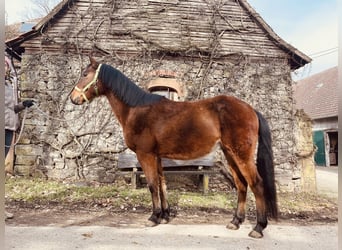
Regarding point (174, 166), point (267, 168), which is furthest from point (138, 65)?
point (267, 168)

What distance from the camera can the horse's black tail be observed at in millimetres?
2806

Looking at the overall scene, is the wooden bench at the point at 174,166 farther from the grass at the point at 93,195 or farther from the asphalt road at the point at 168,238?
the asphalt road at the point at 168,238

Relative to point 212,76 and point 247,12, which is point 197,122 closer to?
point 212,76

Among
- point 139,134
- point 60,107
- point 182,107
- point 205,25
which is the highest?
point 205,25

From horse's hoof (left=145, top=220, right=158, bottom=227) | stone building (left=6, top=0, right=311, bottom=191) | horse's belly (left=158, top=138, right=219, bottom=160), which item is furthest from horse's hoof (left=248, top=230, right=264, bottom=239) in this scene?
stone building (left=6, top=0, right=311, bottom=191)

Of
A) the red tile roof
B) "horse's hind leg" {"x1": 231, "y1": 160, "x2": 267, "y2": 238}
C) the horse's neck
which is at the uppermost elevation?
the red tile roof

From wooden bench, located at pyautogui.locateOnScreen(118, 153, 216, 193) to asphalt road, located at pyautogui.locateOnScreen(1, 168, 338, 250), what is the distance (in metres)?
2.01

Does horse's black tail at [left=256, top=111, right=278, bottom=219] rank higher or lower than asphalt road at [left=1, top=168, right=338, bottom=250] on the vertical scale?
higher

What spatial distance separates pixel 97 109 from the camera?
6.00 metres

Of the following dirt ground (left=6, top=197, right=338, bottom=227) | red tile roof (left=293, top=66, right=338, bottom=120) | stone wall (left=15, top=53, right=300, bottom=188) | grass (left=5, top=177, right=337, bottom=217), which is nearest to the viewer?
dirt ground (left=6, top=197, right=338, bottom=227)

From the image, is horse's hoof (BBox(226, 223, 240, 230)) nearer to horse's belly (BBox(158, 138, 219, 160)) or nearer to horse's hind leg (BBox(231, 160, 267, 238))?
horse's hind leg (BBox(231, 160, 267, 238))

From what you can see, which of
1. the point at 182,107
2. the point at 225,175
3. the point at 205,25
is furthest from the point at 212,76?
the point at 182,107

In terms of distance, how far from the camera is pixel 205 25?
621 centimetres

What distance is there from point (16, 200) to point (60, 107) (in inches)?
92.2
